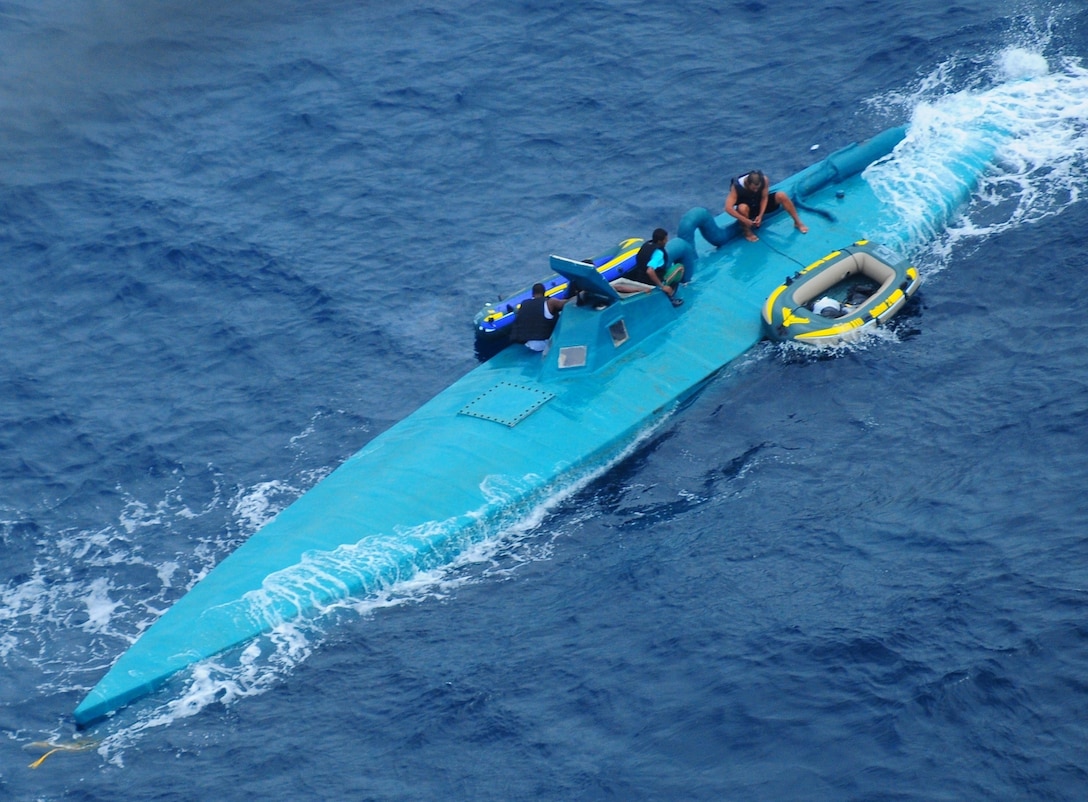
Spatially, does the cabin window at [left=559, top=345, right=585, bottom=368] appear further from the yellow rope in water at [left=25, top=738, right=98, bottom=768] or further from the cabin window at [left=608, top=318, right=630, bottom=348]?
the yellow rope in water at [left=25, top=738, right=98, bottom=768]

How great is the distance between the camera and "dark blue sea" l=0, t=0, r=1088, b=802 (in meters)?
16.5

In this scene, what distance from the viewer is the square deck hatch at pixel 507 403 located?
22000 millimetres

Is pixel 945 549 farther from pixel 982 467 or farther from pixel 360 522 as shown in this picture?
pixel 360 522

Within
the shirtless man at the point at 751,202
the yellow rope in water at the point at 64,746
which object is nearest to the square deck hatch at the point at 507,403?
the shirtless man at the point at 751,202

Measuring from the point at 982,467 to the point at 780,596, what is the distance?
4235mm

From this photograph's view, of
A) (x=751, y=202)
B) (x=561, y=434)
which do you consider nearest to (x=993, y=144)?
(x=751, y=202)

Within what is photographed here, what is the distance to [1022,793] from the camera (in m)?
14.7

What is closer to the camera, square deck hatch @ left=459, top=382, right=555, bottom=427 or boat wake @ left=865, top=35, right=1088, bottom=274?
square deck hatch @ left=459, top=382, right=555, bottom=427

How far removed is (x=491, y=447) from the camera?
21.5 metres

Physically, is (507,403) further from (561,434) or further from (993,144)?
(993,144)

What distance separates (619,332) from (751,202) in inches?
180

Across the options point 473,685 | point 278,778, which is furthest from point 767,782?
point 278,778

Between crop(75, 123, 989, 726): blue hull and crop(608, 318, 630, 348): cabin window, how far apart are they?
0.03m

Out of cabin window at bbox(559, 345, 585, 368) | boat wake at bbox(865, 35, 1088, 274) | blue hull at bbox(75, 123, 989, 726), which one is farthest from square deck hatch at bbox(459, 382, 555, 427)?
boat wake at bbox(865, 35, 1088, 274)
